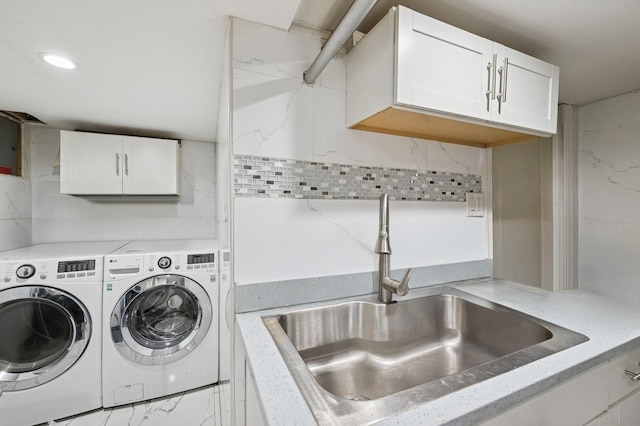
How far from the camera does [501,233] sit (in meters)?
2.48

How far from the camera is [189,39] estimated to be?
1178 millimetres

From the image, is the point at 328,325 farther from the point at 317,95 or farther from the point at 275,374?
the point at 317,95

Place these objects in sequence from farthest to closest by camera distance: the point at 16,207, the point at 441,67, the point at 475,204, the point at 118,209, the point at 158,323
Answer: the point at 118,209 < the point at 16,207 < the point at 158,323 < the point at 475,204 < the point at 441,67

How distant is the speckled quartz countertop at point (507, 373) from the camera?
495mm

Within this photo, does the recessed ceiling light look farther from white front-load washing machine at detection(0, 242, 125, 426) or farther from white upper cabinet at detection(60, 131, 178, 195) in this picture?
white front-load washing machine at detection(0, 242, 125, 426)

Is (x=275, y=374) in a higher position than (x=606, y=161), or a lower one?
lower

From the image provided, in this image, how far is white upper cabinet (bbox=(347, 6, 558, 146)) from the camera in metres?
0.89

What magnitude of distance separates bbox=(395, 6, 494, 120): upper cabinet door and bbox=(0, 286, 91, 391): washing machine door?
211cm

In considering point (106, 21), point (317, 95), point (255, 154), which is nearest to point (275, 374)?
point (255, 154)

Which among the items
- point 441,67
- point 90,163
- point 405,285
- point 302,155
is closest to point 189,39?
point 302,155

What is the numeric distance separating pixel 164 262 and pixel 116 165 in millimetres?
1078

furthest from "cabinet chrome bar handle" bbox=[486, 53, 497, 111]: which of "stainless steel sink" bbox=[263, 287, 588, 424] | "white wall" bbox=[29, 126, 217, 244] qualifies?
"white wall" bbox=[29, 126, 217, 244]

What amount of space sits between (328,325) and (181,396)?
1.54 m

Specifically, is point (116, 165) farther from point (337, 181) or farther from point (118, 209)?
point (337, 181)
